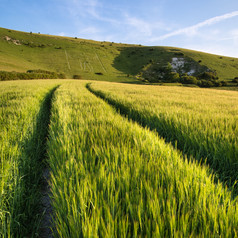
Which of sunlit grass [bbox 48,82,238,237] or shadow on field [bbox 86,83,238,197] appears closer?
sunlit grass [bbox 48,82,238,237]

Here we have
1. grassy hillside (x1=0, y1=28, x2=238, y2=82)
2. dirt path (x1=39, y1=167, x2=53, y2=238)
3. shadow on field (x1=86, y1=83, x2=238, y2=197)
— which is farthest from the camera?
grassy hillside (x1=0, y1=28, x2=238, y2=82)

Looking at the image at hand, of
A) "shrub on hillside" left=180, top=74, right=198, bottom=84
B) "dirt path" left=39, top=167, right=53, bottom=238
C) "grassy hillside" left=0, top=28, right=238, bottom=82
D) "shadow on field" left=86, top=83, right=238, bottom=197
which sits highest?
"grassy hillside" left=0, top=28, right=238, bottom=82

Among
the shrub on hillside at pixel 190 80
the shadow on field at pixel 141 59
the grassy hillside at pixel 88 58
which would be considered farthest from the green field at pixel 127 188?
the shadow on field at pixel 141 59

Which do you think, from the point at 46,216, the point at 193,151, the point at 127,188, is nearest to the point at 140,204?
the point at 127,188

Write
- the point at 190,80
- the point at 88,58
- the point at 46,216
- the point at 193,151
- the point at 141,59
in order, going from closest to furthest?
1. the point at 46,216
2. the point at 193,151
3. the point at 190,80
4. the point at 88,58
5. the point at 141,59

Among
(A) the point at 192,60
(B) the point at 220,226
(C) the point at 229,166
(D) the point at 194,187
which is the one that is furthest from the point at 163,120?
(A) the point at 192,60

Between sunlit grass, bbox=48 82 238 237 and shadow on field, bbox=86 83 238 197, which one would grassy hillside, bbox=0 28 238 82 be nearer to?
shadow on field, bbox=86 83 238 197

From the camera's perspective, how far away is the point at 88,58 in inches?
2459

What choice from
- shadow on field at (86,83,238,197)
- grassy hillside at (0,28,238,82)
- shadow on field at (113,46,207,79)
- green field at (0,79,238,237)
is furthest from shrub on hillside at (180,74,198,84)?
green field at (0,79,238,237)

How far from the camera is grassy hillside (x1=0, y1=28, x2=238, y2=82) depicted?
162ft

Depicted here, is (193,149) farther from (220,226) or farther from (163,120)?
(220,226)

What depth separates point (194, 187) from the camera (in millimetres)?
958

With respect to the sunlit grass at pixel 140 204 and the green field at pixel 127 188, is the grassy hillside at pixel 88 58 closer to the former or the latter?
the green field at pixel 127 188

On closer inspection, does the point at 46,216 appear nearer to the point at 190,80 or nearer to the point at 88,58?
the point at 190,80
